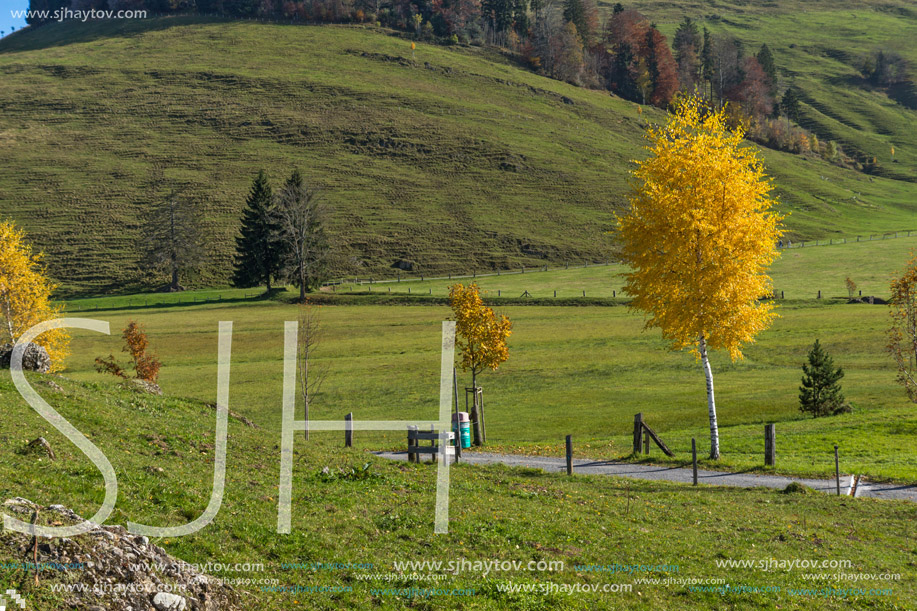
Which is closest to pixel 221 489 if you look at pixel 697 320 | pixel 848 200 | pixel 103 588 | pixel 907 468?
pixel 103 588

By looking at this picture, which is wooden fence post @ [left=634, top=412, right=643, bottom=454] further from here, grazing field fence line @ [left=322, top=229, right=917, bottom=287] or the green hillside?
the green hillside

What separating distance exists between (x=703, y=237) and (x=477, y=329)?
13330mm

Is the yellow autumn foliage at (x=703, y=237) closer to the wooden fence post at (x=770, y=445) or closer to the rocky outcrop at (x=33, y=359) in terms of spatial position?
the wooden fence post at (x=770, y=445)

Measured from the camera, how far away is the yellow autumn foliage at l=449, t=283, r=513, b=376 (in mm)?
38406

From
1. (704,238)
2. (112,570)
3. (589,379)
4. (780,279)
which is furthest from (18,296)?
(780,279)

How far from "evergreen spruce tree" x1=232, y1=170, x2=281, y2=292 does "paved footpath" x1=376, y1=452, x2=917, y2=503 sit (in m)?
85.6

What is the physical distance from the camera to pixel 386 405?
150ft

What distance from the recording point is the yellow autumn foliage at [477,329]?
38406 mm

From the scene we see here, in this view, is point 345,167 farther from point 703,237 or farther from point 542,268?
point 703,237

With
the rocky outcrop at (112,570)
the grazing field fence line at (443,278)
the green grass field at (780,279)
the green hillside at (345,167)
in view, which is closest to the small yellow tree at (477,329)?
the rocky outcrop at (112,570)

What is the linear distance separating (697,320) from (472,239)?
353ft

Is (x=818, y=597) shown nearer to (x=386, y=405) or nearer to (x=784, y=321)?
(x=386, y=405)

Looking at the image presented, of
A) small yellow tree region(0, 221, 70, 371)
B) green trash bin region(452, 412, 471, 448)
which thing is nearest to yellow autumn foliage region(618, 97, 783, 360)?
green trash bin region(452, 412, 471, 448)

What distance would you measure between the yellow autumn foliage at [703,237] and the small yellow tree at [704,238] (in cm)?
4
